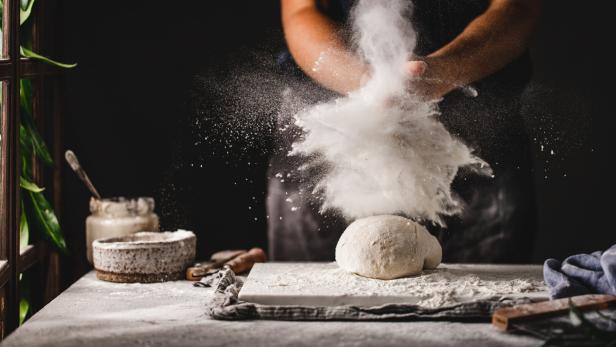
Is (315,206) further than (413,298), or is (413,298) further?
(315,206)

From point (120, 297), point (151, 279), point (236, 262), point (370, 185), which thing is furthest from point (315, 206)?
point (120, 297)

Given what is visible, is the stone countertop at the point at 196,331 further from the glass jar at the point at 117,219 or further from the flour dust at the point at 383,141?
the flour dust at the point at 383,141

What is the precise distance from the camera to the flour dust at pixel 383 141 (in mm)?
2080

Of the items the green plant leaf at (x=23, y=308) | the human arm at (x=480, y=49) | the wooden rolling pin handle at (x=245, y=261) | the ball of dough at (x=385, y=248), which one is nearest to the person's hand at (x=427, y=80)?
the human arm at (x=480, y=49)

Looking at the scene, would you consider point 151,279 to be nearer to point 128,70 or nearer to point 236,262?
point 236,262

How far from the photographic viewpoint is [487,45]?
222 cm

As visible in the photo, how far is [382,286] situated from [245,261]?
1.72 feet

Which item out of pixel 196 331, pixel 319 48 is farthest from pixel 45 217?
pixel 319 48

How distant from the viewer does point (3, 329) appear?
173 centimetres

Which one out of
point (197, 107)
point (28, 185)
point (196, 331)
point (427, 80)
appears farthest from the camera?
point (197, 107)

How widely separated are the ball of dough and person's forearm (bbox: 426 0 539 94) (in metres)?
0.61

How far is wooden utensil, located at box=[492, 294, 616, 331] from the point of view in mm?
1397

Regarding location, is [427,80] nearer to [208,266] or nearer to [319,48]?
[319,48]

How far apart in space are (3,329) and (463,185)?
1.39 metres
